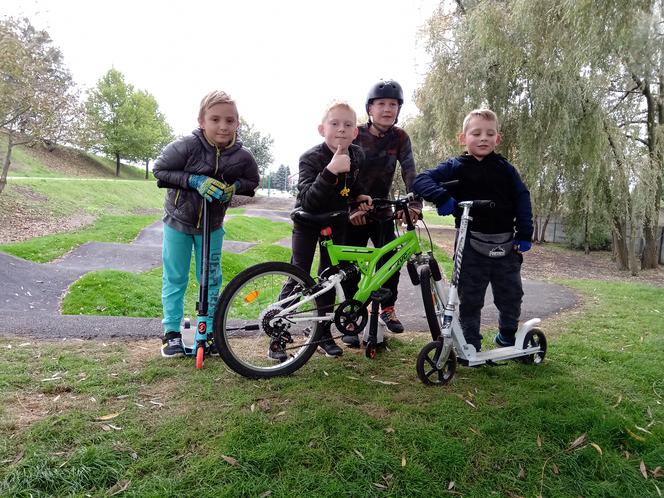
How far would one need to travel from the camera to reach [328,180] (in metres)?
3.23

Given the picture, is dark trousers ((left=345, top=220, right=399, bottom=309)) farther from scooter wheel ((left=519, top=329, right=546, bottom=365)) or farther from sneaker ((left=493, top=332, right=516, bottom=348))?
scooter wheel ((left=519, top=329, right=546, bottom=365))

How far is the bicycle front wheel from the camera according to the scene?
10.1 ft

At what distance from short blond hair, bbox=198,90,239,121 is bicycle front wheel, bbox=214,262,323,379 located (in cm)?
124

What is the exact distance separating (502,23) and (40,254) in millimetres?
11811

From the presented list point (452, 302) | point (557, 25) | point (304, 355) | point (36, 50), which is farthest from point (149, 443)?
point (36, 50)

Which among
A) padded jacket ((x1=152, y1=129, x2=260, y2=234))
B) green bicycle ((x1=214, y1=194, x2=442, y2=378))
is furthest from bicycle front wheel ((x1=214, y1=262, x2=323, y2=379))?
padded jacket ((x1=152, y1=129, x2=260, y2=234))

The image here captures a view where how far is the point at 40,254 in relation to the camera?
32.9 feet

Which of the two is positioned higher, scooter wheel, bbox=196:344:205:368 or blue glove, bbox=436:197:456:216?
blue glove, bbox=436:197:456:216

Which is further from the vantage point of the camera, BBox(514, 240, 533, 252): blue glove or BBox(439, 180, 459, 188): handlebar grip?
BBox(514, 240, 533, 252): blue glove

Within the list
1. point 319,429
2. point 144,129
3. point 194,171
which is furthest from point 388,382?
point 144,129

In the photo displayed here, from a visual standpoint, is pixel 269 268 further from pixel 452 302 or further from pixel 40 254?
pixel 40 254

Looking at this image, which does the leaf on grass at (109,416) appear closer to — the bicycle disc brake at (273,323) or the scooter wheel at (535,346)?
the bicycle disc brake at (273,323)

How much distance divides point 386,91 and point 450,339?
207cm

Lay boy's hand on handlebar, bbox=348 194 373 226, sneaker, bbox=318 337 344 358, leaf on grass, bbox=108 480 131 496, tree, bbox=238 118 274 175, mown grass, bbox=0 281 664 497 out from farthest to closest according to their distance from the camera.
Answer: tree, bbox=238 118 274 175 < sneaker, bbox=318 337 344 358 < boy's hand on handlebar, bbox=348 194 373 226 < mown grass, bbox=0 281 664 497 < leaf on grass, bbox=108 480 131 496
